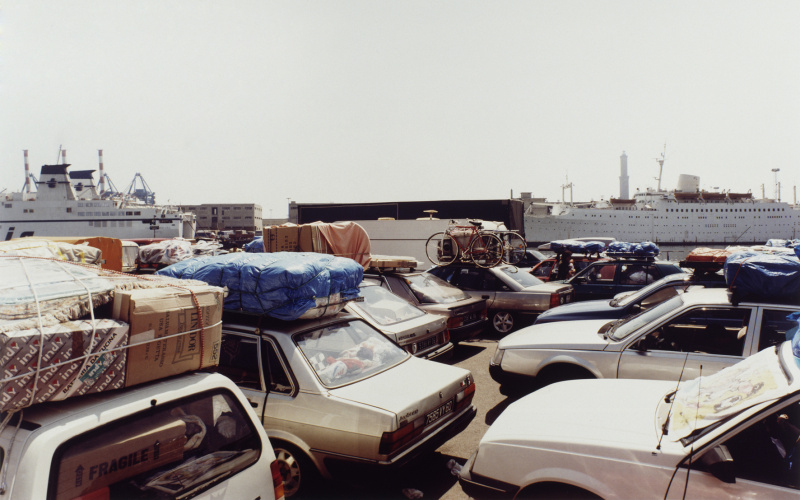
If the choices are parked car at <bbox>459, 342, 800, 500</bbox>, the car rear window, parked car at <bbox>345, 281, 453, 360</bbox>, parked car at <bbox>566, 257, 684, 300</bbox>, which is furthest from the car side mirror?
parked car at <bbox>566, 257, 684, 300</bbox>

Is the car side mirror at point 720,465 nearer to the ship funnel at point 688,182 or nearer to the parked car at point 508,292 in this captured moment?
the parked car at point 508,292

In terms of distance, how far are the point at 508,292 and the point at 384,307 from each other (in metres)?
3.79

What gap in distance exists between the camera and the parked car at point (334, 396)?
3.23 meters

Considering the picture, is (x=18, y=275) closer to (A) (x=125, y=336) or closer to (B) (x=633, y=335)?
(A) (x=125, y=336)

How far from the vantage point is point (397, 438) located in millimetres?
3191

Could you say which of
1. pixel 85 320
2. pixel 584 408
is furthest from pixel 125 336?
pixel 584 408

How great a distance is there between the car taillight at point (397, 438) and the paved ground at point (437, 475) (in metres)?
0.20

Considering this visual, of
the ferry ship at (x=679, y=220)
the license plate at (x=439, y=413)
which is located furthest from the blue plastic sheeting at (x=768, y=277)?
the ferry ship at (x=679, y=220)

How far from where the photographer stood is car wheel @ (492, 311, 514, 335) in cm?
902

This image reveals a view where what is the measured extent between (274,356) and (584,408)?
96.4 inches

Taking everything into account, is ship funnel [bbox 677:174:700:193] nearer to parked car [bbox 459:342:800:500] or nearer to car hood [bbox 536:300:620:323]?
car hood [bbox 536:300:620:323]

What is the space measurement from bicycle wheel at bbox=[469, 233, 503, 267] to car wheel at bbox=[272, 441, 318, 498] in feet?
21.7

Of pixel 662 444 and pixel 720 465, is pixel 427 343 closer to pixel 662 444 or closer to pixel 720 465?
pixel 662 444

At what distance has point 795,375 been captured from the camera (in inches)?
89.2
